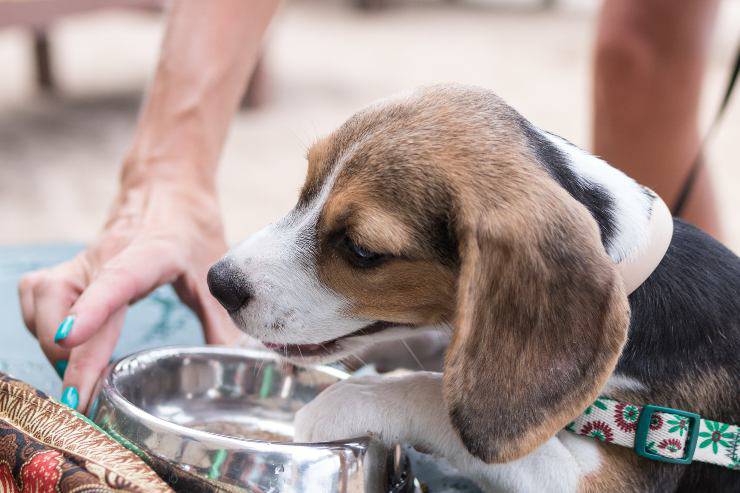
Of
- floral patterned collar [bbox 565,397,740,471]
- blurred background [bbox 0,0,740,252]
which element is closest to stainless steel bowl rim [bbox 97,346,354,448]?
floral patterned collar [bbox 565,397,740,471]

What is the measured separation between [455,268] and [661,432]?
355 millimetres

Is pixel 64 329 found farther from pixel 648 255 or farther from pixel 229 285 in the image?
pixel 648 255

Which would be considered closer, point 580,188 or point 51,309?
point 580,188

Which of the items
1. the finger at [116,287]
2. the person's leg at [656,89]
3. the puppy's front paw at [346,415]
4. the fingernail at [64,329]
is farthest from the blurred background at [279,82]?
the puppy's front paw at [346,415]

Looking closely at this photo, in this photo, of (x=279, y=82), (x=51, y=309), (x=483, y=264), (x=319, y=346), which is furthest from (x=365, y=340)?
(x=279, y=82)

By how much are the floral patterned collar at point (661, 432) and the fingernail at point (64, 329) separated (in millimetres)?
780

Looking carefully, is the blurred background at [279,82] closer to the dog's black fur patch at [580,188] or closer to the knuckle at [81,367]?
the knuckle at [81,367]

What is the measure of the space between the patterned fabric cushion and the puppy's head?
1.00 ft

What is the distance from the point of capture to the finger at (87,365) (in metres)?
1.63

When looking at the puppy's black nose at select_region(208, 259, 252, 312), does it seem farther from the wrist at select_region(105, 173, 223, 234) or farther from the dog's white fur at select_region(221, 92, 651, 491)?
the wrist at select_region(105, 173, 223, 234)

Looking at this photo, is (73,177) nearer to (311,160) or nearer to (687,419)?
(311,160)

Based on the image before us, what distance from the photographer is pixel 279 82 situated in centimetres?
818

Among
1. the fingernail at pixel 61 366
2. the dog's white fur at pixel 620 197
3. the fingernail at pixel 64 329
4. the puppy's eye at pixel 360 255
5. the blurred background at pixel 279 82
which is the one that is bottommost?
the blurred background at pixel 279 82

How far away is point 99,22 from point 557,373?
32.8 ft
